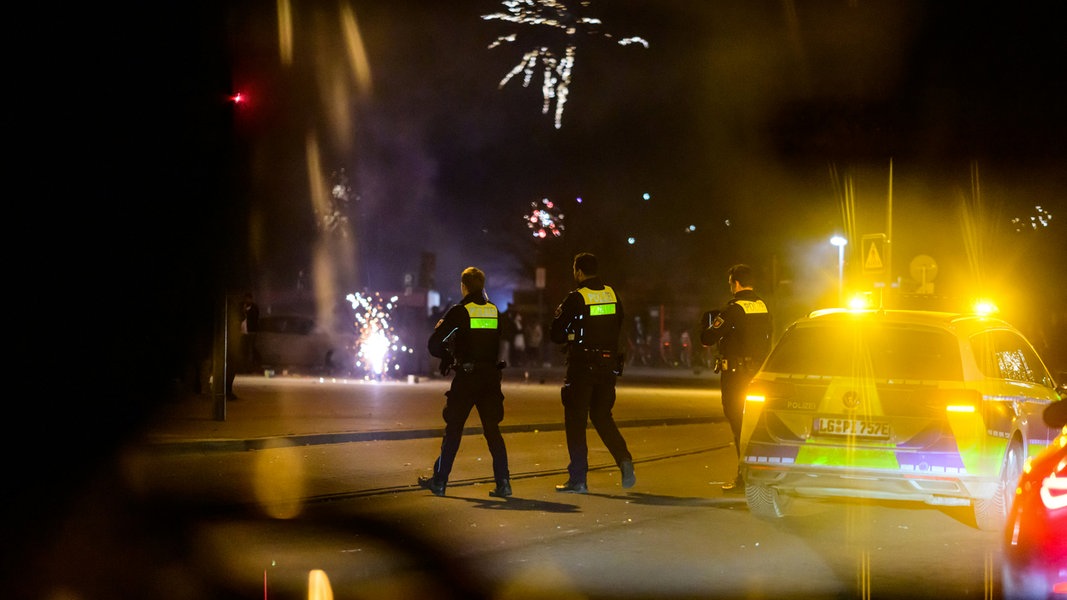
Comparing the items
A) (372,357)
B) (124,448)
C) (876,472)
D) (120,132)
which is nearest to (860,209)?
(372,357)

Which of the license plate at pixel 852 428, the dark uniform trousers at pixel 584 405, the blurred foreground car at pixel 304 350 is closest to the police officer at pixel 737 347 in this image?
the dark uniform trousers at pixel 584 405

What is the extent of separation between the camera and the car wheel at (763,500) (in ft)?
31.1

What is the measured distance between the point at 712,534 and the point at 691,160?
117 ft

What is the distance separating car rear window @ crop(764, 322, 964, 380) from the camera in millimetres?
8711

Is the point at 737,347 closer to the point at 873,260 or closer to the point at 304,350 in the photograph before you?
the point at 873,260

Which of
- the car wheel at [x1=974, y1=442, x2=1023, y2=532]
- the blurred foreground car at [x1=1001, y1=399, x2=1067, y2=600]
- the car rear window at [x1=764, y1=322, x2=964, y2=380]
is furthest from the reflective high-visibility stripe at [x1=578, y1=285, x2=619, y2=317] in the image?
the blurred foreground car at [x1=1001, y1=399, x2=1067, y2=600]

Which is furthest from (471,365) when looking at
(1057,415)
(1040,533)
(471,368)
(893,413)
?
(1040,533)

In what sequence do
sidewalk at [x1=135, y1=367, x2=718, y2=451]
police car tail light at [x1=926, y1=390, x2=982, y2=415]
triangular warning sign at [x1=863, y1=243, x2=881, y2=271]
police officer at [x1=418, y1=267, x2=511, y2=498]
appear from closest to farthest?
police car tail light at [x1=926, y1=390, x2=982, y2=415] → police officer at [x1=418, y1=267, x2=511, y2=498] → sidewalk at [x1=135, y1=367, x2=718, y2=451] → triangular warning sign at [x1=863, y1=243, x2=881, y2=271]

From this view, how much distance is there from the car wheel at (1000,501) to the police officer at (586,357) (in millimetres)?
3020

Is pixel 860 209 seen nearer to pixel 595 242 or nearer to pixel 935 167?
pixel 935 167

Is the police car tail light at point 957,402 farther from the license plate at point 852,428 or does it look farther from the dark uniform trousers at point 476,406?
the dark uniform trousers at point 476,406

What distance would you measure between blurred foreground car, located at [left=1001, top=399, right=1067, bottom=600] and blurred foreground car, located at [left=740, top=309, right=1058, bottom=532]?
3.16 m

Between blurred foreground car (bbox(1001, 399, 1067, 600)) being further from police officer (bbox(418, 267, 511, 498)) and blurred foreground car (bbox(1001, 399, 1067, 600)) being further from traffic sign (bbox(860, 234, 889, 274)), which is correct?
traffic sign (bbox(860, 234, 889, 274))

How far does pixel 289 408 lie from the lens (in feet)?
64.4
